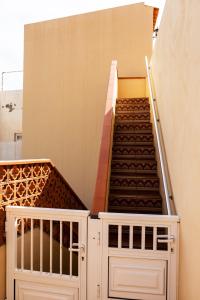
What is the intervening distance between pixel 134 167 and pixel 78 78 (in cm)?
369

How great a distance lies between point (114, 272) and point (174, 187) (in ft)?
3.36

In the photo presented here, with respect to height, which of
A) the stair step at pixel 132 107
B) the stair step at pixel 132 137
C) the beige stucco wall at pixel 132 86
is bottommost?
A: the stair step at pixel 132 137

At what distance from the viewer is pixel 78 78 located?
23.9ft

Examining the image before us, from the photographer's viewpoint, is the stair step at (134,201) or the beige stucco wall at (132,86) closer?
the stair step at (134,201)

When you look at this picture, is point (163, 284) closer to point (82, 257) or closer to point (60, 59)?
point (82, 257)

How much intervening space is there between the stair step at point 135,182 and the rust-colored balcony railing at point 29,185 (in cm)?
88

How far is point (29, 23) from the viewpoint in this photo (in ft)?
25.7

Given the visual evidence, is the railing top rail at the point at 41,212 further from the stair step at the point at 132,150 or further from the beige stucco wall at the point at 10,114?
the beige stucco wall at the point at 10,114

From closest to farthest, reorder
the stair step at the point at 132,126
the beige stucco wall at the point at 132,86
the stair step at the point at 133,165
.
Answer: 1. the stair step at the point at 133,165
2. the stair step at the point at 132,126
3. the beige stucco wall at the point at 132,86

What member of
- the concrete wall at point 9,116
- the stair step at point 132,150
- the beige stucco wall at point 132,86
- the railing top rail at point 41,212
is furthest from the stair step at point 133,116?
the concrete wall at point 9,116

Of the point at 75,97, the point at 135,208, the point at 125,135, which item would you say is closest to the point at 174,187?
the point at 135,208

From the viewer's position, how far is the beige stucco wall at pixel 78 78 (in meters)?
7.07

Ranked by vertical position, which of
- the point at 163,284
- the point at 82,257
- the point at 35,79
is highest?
the point at 35,79

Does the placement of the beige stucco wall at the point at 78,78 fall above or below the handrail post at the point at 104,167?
above
